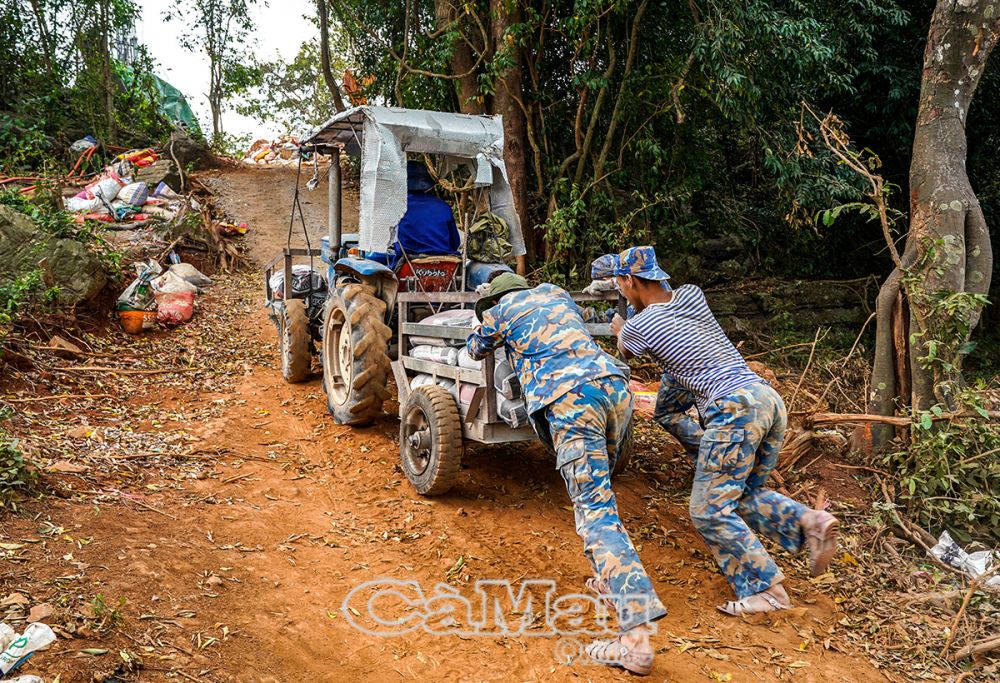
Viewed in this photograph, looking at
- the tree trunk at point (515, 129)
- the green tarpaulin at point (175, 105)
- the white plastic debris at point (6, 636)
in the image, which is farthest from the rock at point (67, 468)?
the green tarpaulin at point (175, 105)

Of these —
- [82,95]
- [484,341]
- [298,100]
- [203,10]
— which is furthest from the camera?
[298,100]

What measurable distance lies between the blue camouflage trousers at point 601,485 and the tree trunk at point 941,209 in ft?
8.19

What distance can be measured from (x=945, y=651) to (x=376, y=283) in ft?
14.9

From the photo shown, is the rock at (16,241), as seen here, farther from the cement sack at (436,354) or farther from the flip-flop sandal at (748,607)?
the flip-flop sandal at (748,607)

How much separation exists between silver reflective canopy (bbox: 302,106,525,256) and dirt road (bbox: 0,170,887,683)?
6.06 ft

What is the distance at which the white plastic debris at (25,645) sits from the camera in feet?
8.30

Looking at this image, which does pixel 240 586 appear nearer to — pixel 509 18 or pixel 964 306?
pixel 964 306

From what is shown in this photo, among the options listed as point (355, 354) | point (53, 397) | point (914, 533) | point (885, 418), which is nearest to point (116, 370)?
Result: point (53, 397)

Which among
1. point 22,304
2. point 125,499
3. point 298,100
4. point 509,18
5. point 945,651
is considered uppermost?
point 298,100

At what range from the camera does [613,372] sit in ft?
12.0

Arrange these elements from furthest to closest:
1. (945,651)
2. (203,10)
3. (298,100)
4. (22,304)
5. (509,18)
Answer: (298,100), (203,10), (509,18), (22,304), (945,651)

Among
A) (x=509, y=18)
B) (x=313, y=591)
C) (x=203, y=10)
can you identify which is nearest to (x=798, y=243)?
(x=509, y=18)

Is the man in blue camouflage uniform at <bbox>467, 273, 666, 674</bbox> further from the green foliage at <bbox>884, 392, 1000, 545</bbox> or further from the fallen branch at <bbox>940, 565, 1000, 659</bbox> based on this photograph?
the green foliage at <bbox>884, 392, 1000, 545</bbox>

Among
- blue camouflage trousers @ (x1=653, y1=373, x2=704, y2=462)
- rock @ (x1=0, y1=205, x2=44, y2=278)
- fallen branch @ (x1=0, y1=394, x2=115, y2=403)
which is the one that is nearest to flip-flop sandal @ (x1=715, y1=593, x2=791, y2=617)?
blue camouflage trousers @ (x1=653, y1=373, x2=704, y2=462)
